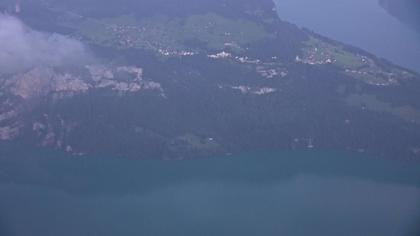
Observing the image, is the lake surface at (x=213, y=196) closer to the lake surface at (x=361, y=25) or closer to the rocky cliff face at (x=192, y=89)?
the rocky cliff face at (x=192, y=89)

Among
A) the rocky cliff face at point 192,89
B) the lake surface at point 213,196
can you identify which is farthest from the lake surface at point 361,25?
the lake surface at point 213,196

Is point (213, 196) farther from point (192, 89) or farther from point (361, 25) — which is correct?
point (361, 25)

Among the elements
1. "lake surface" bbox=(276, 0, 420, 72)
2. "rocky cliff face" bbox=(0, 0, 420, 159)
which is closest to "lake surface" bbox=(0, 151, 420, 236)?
"rocky cliff face" bbox=(0, 0, 420, 159)

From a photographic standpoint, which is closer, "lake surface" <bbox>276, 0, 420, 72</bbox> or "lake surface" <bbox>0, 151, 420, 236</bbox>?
"lake surface" <bbox>0, 151, 420, 236</bbox>

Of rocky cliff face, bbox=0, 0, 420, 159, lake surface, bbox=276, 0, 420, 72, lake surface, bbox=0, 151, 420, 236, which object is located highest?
lake surface, bbox=276, 0, 420, 72

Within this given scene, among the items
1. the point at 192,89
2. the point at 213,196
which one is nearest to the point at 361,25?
the point at 192,89

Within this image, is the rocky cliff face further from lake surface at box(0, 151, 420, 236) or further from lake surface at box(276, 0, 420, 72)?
lake surface at box(276, 0, 420, 72)

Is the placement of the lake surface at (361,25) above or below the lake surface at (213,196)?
above
